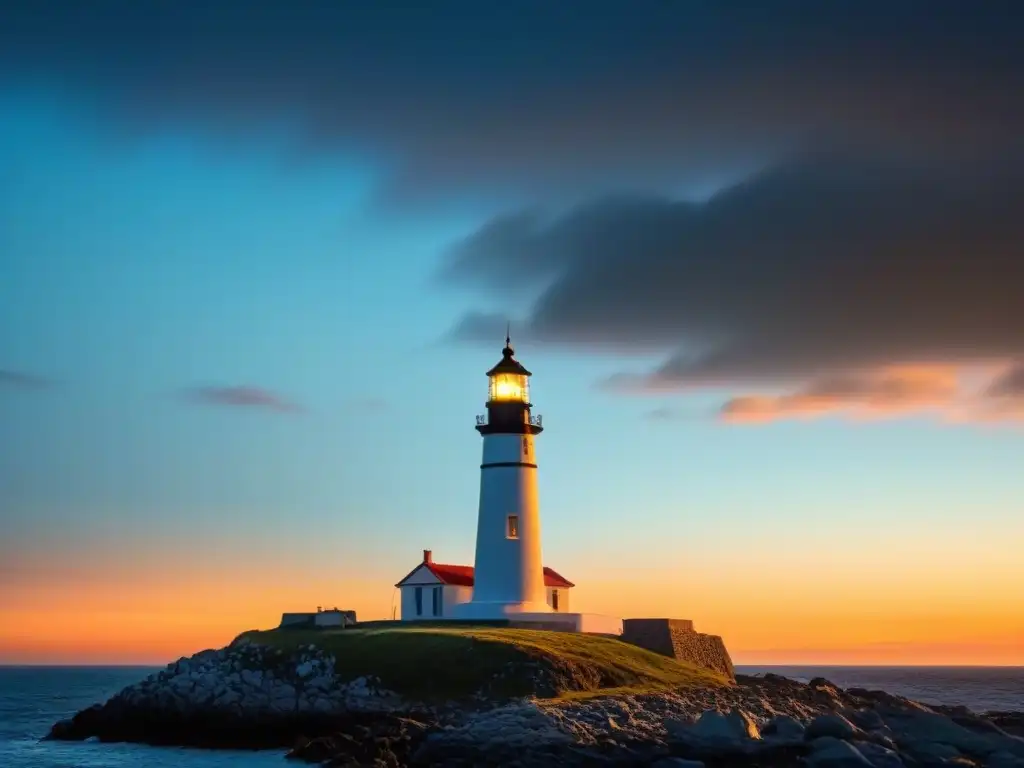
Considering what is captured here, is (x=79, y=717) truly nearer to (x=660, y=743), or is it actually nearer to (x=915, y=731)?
(x=660, y=743)

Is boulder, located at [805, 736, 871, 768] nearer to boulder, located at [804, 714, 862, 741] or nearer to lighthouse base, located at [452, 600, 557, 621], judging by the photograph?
boulder, located at [804, 714, 862, 741]

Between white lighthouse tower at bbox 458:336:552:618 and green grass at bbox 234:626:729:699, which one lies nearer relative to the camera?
green grass at bbox 234:626:729:699

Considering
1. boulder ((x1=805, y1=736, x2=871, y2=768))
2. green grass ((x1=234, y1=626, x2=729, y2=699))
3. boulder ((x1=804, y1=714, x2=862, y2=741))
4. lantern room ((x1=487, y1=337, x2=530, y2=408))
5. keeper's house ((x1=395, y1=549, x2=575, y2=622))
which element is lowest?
boulder ((x1=805, y1=736, x2=871, y2=768))

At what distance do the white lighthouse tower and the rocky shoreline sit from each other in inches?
406

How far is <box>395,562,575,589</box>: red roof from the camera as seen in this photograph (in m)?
54.3

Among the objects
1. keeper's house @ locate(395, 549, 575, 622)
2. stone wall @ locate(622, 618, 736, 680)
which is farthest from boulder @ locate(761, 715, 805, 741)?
keeper's house @ locate(395, 549, 575, 622)

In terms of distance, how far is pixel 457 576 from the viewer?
2173 inches

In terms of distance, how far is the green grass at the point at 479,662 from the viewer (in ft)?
127

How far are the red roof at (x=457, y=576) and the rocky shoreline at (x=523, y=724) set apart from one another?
494 inches

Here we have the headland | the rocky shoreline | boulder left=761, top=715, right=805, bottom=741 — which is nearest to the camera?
the rocky shoreline

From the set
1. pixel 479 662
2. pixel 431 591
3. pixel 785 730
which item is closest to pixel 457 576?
pixel 431 591

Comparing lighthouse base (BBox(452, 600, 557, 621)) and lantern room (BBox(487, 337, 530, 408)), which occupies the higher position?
lantern room (BBox(487, 337, 530, 408))

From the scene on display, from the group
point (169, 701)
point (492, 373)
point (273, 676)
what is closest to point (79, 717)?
point (169, 701)

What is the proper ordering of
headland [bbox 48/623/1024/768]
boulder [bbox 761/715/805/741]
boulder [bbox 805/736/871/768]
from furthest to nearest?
boulder [bbox 761/715/805/741] → headland [bbox 48/623/1024/768] → boulder [bbox 805/736/871/768]
